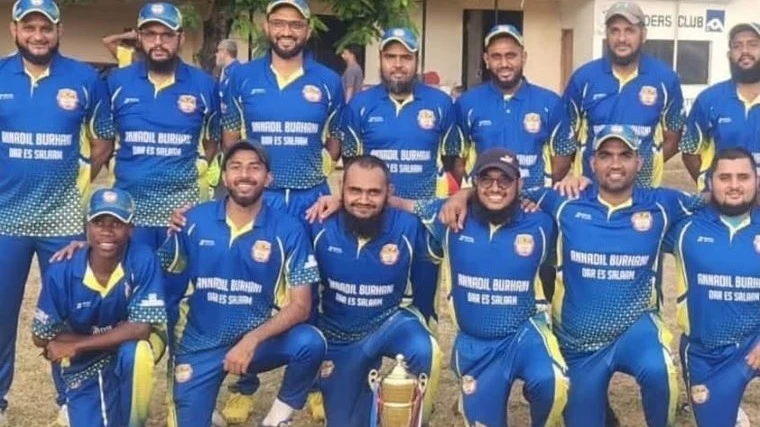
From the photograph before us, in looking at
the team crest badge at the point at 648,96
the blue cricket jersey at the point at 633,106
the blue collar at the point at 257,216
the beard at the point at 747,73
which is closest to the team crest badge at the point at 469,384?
the blue collar at the point at 257,216

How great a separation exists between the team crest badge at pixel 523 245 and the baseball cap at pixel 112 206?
1.90 metres

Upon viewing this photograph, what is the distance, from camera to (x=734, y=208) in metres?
5.59

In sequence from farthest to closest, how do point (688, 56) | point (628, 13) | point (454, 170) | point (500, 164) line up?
1. point (688, 56)
2. point (454, 170)
3. point (628, 13)
4. point (500, 164)

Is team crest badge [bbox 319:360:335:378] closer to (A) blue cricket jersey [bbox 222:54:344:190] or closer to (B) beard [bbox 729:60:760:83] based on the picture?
(A) blue cricket jersey [bbox 222:54:344:190]

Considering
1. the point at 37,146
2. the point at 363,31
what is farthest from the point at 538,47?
the point at 37,146

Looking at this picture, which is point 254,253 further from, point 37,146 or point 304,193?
point 37,146

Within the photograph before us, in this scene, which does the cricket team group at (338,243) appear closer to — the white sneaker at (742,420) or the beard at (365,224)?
the beard at (365,224)

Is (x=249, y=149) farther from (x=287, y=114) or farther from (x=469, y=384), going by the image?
(x=469, y=384)

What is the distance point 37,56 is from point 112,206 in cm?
120

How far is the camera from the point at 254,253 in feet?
18.4

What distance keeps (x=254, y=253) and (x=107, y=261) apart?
72 cm

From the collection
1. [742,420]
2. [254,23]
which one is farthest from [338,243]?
[254,23]

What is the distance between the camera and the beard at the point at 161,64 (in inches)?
244

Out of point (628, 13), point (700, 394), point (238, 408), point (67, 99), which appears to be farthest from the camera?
point (628, 13)
